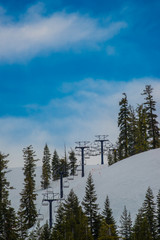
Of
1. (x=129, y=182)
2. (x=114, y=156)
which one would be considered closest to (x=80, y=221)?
(x=129, y=182)

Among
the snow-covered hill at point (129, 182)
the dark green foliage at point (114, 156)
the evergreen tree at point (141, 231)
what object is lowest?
the evergreen tree at point (141, 231)

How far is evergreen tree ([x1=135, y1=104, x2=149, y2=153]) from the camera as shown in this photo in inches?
2382

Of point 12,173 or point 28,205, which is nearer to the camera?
point 28,205

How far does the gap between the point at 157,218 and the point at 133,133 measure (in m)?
39.5

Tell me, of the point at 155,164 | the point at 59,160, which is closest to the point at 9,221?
the point at 155,164

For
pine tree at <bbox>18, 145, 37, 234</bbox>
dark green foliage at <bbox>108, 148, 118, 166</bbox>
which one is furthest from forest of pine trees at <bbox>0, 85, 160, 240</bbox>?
dark green foliage at <bbox>108, 148, 118, 166</bbox>

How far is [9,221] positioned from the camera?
24.9 metres

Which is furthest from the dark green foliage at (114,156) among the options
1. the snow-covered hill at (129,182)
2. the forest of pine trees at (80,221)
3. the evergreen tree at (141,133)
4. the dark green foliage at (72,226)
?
the dark green foliage at (72,226)

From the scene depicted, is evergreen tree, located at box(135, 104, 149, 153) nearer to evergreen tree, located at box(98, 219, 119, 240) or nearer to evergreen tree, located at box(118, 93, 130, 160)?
evergreen tree, located at box(118, 93, 130, 160)

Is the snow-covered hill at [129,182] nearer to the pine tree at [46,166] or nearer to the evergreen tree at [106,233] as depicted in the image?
the evergreen tree at [106,233]

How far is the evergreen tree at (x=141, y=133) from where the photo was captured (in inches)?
2382

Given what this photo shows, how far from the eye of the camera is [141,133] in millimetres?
61750

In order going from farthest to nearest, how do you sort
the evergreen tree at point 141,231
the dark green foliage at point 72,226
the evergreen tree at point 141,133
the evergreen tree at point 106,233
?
the evergreen tree at point 141,133
the dark green foliage at point 72,226
the evergreen tree at point 141,231
the evergreen tree at point 106,233

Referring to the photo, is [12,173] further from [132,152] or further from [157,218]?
[157,218]
